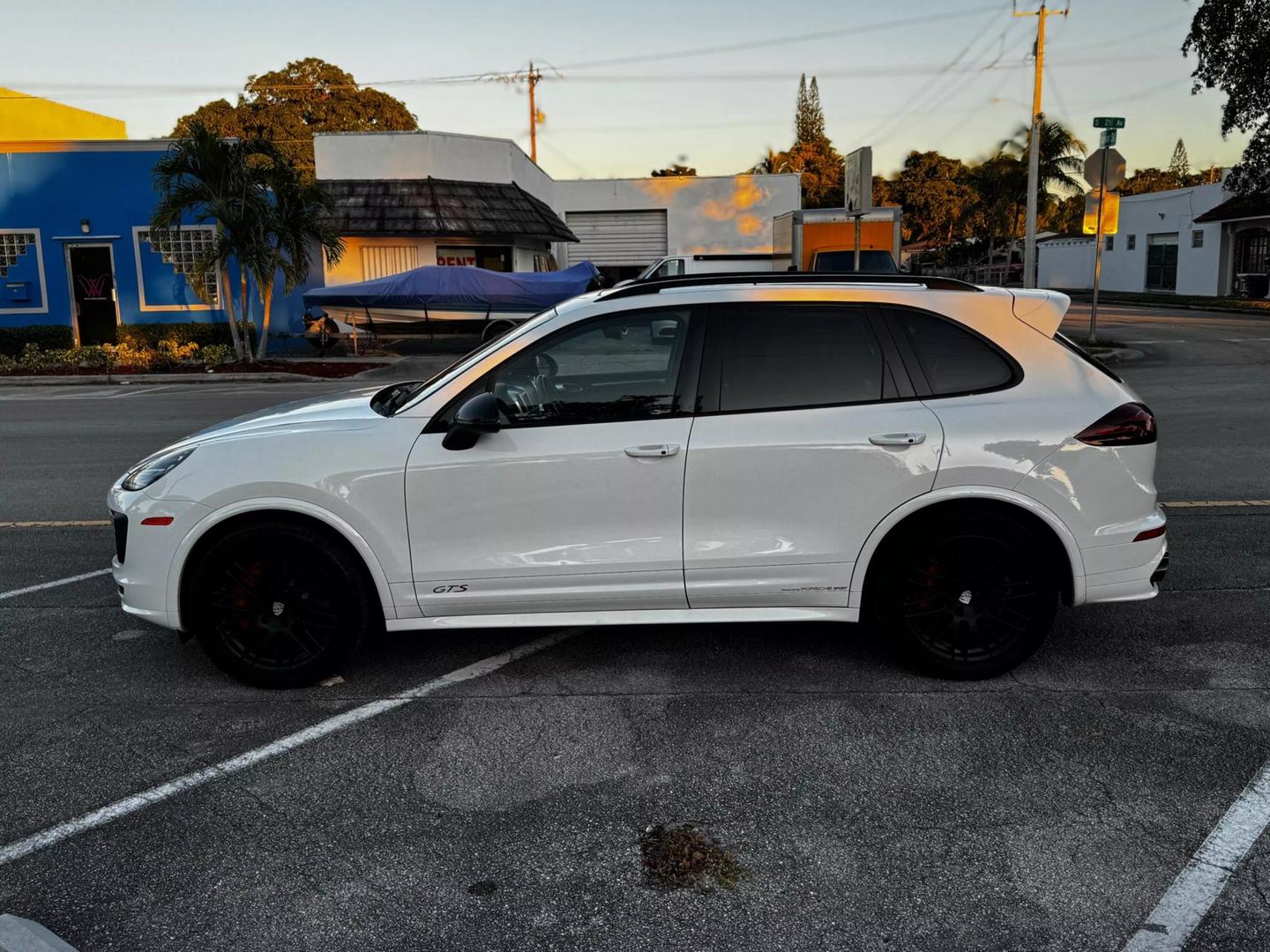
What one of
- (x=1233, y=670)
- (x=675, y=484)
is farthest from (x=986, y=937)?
(x=1233, y=670)

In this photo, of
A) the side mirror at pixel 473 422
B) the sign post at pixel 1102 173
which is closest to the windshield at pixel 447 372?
the side mirror at pixel 473 422

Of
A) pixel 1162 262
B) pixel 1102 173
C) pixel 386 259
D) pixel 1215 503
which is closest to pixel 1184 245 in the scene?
pixel 1162 262

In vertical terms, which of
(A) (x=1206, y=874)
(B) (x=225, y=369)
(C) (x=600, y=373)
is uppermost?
(C) (x=600, y=373)

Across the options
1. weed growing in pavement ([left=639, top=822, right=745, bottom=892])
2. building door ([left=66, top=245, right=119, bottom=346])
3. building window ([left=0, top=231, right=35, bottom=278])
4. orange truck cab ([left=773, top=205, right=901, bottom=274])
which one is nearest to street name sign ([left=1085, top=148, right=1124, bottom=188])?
orange truck cab ([left=773, top=205, right=901, bottom=274])

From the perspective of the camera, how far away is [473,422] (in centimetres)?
414

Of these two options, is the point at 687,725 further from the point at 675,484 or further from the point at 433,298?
the point at 433,298

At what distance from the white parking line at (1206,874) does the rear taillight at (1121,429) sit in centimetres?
138

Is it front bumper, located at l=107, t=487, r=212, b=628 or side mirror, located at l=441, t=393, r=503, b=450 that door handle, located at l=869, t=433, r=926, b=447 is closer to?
side mirror, located at l=441, t=393, r=503, b=450

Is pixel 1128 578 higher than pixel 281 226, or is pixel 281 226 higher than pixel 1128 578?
pixel 281 226

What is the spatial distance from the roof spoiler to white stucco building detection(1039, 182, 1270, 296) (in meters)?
37.4

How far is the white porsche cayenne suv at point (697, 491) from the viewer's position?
14.0 feet

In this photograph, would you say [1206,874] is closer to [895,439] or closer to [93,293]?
[895,439]

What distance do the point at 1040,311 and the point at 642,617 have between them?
2.15 m

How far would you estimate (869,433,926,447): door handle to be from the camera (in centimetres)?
424
